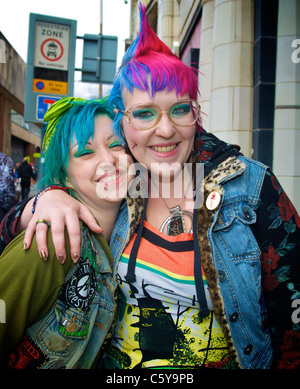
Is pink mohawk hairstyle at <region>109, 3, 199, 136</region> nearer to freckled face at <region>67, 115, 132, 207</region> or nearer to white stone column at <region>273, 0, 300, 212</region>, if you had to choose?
freckled face at <region>67, 115, 132, 207</region>

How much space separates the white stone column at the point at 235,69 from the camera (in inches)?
179

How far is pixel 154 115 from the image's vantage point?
159cm

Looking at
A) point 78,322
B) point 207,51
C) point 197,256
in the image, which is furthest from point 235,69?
point 78,322

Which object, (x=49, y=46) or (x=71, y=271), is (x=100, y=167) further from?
(x=49, y=46)

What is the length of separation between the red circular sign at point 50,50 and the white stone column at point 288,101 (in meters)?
3.45

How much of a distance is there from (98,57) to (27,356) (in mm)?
5716

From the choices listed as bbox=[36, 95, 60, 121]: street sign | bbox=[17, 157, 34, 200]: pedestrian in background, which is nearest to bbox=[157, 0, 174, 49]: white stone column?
bbox=[36, 95, 60, 121]: street sign

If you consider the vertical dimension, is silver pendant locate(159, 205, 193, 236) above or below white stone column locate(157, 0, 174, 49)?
below

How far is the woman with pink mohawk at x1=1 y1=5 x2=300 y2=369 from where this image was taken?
1344mm

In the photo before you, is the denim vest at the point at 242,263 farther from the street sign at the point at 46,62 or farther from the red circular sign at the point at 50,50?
the red circular sign at the point at 50,50

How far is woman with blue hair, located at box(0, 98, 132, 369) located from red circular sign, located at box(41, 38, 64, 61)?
346cm

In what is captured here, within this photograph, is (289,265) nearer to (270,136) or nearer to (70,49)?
(270,136)

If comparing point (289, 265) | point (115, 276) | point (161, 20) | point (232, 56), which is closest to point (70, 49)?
point (232, 56)
